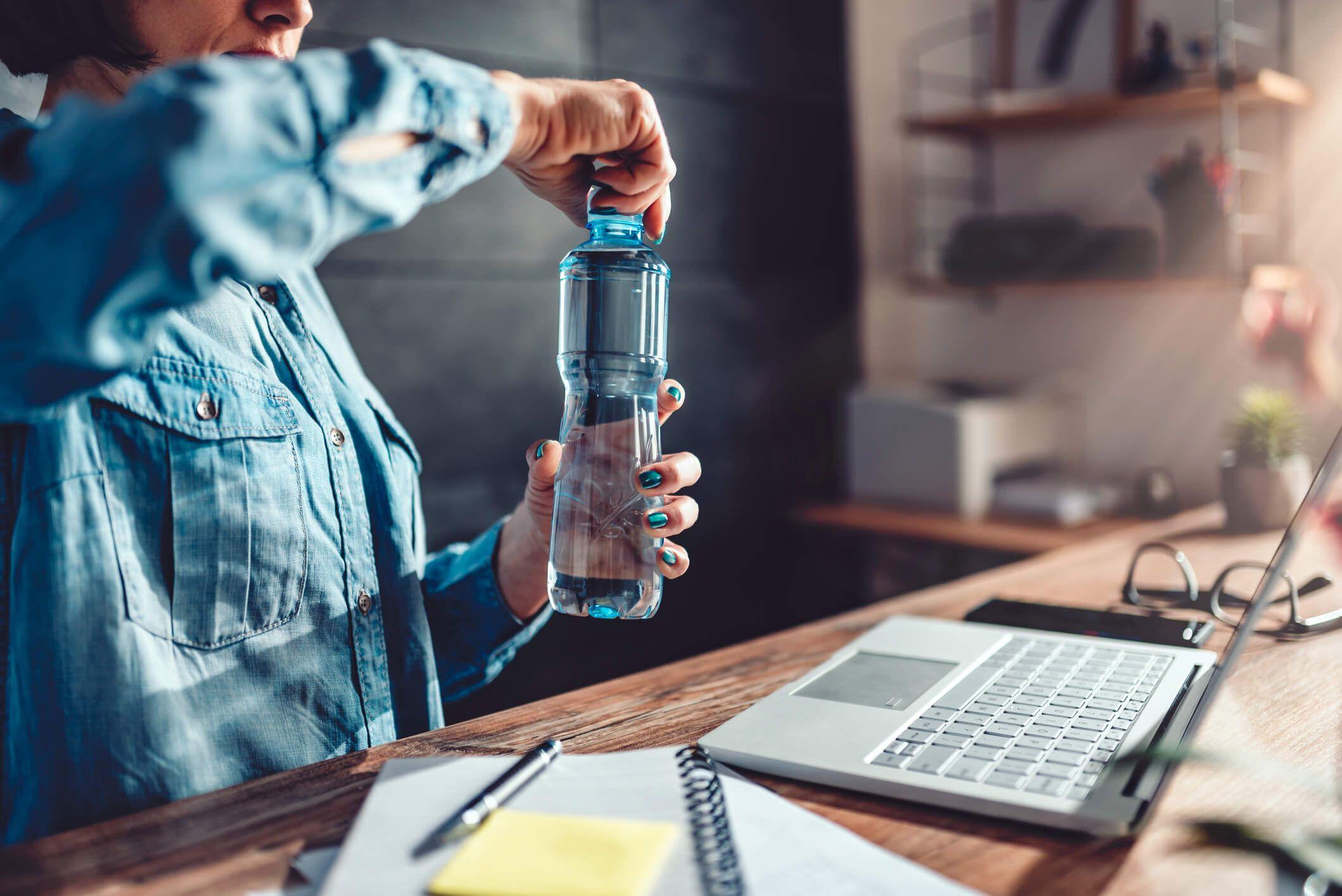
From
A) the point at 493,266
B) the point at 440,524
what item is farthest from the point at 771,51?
the point at 440,524

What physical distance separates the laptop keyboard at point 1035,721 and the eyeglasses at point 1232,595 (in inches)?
9.6

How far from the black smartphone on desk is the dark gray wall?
1338 mm

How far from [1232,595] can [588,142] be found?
940mm

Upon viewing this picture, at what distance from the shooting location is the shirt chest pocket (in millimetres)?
827

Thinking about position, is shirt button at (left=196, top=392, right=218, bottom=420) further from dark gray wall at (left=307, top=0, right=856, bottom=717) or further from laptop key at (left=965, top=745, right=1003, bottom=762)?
dark gray wall at (left=307, top=0, right=856, bottom=717)

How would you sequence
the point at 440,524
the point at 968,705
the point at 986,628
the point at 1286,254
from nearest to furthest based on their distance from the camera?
the point at 968,705 → the point at 986,628 → the point at 440,524 → the point at 1286,254

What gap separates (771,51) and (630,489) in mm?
2114

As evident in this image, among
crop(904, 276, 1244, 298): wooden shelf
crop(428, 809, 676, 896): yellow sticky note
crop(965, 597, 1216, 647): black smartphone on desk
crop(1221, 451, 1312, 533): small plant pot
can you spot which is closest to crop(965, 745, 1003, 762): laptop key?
crop(428, 809, 676, 896): yellow sticky note

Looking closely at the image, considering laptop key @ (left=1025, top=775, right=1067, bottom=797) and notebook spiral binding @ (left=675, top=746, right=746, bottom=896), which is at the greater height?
laptop key @ (left=1025, top=775, right=1067, bottom=797)

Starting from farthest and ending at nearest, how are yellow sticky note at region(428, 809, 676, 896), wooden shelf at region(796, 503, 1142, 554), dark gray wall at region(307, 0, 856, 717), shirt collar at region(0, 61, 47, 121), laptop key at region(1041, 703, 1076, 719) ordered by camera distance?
wooden shelf at region(796, 503, 1142, 554)
dark gray wall at region(307, 0, 856, 717)
shirt collar at region(0, 61, 47, 121)
laptop key at region(1041, 703, 1076, 719)
yellow sticky note at region(428, 809, 676, 896)

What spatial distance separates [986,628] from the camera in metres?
1.08

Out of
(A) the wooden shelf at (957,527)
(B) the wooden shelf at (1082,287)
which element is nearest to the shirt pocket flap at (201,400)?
(A) the wooden shelf at (957,527)

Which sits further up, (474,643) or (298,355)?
(298,355)

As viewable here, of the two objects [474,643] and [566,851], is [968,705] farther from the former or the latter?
[474,643]
